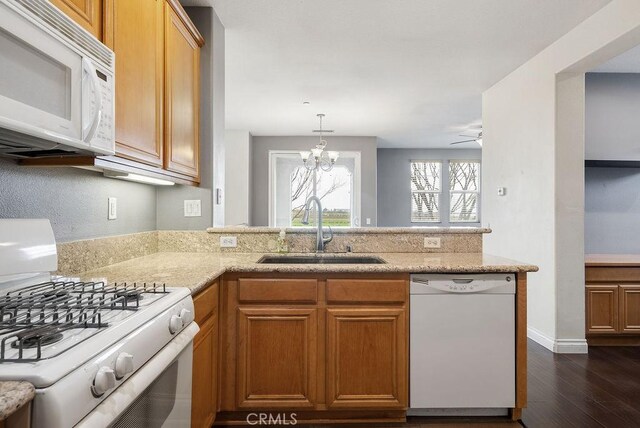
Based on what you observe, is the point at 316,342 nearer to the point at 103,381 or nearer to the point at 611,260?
the point at 103,381

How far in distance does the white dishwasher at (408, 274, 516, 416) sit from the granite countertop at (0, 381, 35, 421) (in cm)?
164

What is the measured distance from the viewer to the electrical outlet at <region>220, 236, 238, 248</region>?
2.55 metres

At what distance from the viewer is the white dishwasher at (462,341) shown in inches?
76.5

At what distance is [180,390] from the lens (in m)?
1.19

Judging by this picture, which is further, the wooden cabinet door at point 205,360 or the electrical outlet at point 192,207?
the electrical outlet at point 192,207

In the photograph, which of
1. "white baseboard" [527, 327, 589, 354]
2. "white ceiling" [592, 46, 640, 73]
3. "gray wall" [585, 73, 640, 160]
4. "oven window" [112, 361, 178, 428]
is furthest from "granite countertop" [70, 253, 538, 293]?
"white ceiling" [592, 46, 640, 73]

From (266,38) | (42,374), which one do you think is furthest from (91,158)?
(266,38)

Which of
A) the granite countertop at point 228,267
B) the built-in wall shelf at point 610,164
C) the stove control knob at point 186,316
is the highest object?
the built-in wall shelf at point 610,164

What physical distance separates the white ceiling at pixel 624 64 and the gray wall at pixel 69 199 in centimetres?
420

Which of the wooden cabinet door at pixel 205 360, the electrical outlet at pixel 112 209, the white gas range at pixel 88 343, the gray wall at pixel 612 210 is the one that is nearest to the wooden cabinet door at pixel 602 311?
the gray wall at pixel 612 210

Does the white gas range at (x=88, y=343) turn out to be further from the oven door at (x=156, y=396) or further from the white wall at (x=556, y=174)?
the white wall at (x=556, y=174)

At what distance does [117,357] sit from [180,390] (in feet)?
1.43

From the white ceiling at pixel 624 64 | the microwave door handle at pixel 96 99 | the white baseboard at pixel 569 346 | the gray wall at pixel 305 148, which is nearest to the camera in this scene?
the microwave door handle at pixel 96 99

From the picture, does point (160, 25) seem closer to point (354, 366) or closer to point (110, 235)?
point (110, 235)
